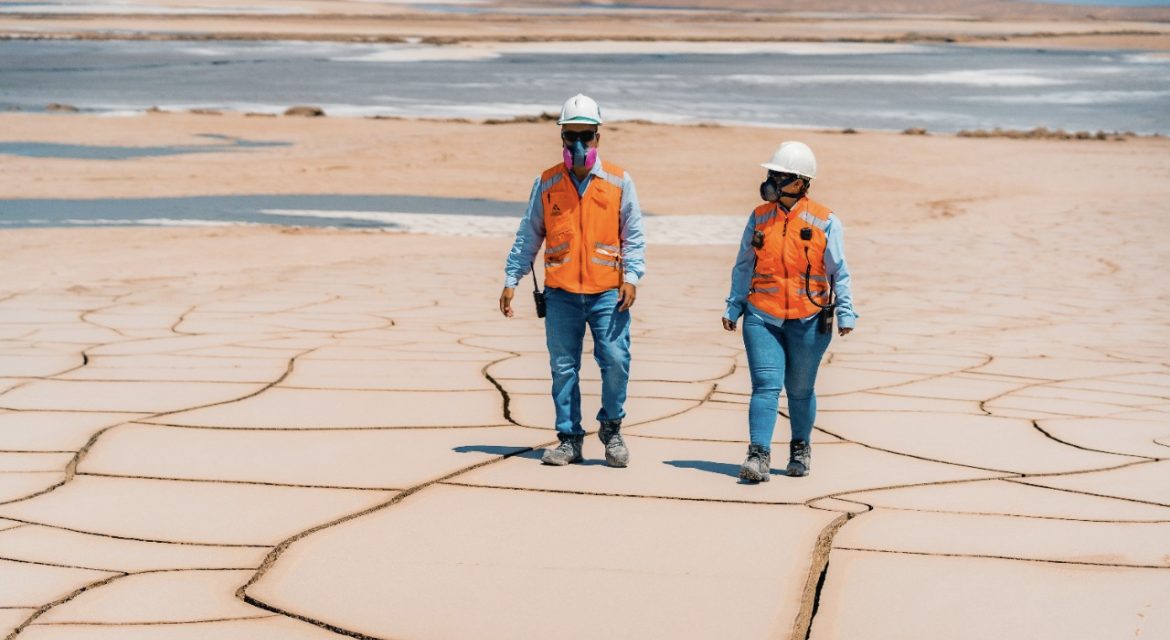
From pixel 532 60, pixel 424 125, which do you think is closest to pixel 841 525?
pixel 424 125

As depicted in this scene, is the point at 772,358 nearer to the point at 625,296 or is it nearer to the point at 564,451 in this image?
the point at 625,296

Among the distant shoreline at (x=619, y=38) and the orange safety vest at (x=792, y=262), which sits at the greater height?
the distant shoreline at (x=619, y=38)

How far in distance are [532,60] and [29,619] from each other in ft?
173

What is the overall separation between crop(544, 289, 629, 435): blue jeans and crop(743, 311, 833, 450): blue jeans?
0.46 metres

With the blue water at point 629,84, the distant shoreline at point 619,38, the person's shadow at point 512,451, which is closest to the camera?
the person's shadow at point 512,451

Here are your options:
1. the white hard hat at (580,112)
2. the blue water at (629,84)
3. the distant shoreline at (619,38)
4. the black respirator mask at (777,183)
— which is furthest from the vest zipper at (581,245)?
the distant shoreline at (619,38)

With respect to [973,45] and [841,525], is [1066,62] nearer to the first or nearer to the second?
[973,45]

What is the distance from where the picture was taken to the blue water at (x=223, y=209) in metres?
15.4

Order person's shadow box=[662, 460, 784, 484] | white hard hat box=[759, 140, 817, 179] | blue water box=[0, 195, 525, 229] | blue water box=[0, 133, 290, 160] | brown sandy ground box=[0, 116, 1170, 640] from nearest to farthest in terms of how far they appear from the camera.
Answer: brown sandy ground box=[0, 116, 1170, 640]
white hard hat box=[759, 140, 817, 179]
person's shadow box=[662, 460, 784, 484]
blue water box=[0, 195, 525, 229]
blue water box=[0, 133, 290, 160]

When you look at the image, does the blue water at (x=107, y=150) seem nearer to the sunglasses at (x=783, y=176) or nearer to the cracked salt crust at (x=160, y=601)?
the sunglasses at (x=783, y=176)

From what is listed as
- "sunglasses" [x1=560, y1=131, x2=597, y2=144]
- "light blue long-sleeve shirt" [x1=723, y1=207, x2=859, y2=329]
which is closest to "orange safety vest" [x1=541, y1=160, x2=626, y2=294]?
"sunglasses" [x1=560, y1=131, x2=597, y2=144]

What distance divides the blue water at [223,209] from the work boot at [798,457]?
10.6m

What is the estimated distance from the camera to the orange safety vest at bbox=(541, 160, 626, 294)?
5410mm

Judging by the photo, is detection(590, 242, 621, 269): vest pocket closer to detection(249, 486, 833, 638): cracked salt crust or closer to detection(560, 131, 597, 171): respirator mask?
detection(560, 131, 597, 171): respirator mask
